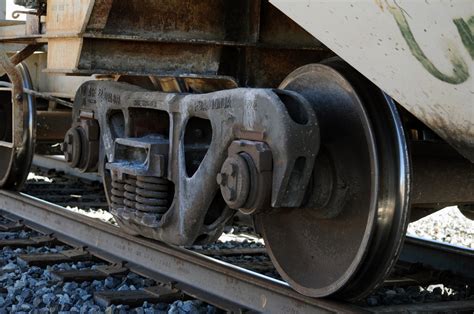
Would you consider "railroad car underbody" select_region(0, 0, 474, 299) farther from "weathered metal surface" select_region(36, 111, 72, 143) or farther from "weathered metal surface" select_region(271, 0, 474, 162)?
"weathered metal surface" select_region(36, 111, 72, 143)

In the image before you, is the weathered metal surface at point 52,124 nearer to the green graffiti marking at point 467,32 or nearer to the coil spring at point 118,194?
the coil spring at point 118,194

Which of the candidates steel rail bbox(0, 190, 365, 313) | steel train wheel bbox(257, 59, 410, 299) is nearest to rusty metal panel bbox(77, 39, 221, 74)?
steel train wheel bbox(257, 59, 410, 299)

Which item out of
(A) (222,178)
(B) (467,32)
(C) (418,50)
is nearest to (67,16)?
(A) (222,178)

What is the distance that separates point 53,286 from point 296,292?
52.9 inches

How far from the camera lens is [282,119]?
3395 millimetres

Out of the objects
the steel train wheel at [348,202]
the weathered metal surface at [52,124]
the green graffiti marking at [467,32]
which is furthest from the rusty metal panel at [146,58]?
the weathered metal surface at [52,124]

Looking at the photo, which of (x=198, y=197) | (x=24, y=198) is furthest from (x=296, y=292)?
(x=24, y=198)

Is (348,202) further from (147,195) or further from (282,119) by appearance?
(147,195)

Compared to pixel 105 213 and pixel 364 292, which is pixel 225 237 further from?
pixel 364 292

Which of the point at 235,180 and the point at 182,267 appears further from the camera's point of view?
the point at 182,267

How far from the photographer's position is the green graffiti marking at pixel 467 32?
241 cm

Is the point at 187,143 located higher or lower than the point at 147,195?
higher

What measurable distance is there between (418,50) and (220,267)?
1.85m

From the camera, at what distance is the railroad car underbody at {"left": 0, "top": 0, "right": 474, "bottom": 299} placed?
2.71m
